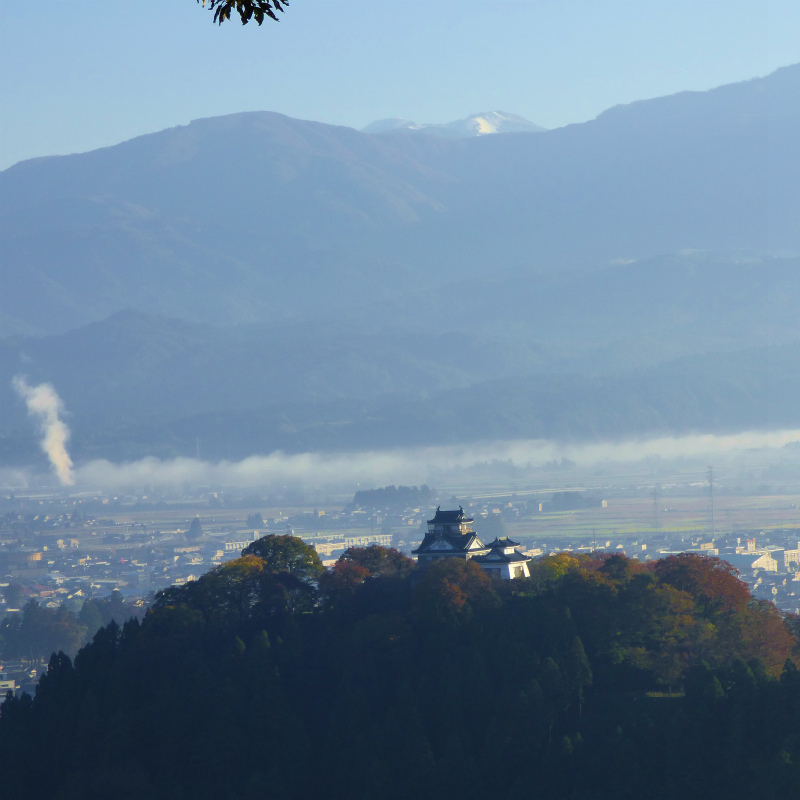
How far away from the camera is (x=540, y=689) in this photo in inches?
1817

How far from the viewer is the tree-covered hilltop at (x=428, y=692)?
43500 millimetres

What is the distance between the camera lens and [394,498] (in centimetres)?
18625

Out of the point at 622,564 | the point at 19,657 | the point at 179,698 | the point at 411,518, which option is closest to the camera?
the point at 179,698

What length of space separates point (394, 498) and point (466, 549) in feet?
422

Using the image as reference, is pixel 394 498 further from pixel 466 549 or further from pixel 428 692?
pixel 428 692

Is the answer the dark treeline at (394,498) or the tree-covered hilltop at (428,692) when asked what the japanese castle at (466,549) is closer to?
the tree-covered hilltop at (428,692)

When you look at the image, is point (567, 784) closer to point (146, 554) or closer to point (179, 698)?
point (179, 698)

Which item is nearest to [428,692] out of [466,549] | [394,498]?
[466,549]

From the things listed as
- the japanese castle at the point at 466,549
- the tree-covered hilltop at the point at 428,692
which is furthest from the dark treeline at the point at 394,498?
the tree-covered hilltop at the point at 428,692

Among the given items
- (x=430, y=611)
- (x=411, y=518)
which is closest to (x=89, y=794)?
(x=430, y=611)

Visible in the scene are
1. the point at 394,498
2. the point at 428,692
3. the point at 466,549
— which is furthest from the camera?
the point at 394,498

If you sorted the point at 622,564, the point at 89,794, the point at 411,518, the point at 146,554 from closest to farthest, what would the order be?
the point at 89,794
the point at 622,564
the point at 146,554
the point at 411,518

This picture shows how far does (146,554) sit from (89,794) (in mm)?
97215

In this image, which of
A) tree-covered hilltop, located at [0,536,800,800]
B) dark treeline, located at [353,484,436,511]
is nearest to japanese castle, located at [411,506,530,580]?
tree-covered hilltop, located at [0,536,800,800]
